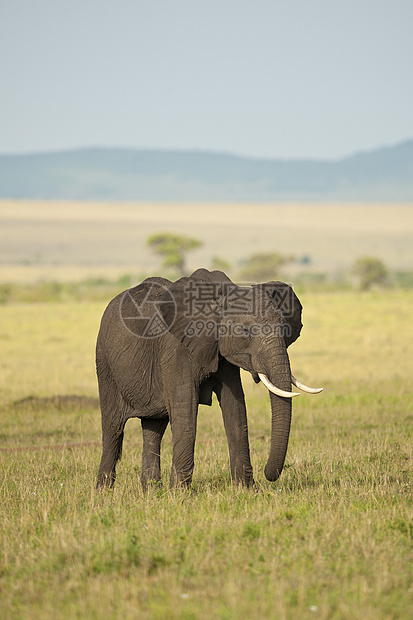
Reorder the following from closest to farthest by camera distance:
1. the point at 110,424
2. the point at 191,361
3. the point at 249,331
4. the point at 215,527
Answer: the point at 215,527 < the point at 249,331 < the point at 191,361 < the point at 110,424

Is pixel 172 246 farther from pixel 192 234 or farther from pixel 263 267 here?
pixel 192 234

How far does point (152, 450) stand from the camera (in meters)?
10.3

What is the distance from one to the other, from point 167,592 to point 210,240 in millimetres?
143969

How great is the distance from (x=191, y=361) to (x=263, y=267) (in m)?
75.3

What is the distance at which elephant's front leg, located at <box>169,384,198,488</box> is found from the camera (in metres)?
9.16

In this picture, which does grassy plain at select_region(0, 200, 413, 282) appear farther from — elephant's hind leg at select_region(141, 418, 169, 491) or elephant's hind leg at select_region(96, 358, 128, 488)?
elephant's hind leg at select_region(141, 418, 169, 491)

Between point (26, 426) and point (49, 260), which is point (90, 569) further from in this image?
point (49, 260)

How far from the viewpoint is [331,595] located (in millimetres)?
5918

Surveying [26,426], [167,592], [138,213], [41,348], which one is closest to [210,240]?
[138,213]

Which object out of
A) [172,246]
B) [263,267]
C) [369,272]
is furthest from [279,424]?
[172,246]

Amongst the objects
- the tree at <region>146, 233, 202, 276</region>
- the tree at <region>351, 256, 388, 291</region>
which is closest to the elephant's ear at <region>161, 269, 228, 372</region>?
the tree at <region>351, 256, 388, 291</region>

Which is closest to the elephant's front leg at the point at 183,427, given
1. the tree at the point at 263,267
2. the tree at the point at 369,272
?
the tree at the point at 369,272

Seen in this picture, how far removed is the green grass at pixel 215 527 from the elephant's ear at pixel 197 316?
143 centimetres

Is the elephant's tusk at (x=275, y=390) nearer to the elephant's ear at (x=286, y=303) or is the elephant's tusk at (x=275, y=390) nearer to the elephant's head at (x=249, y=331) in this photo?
the elephant's head at (x=249, y=331)
